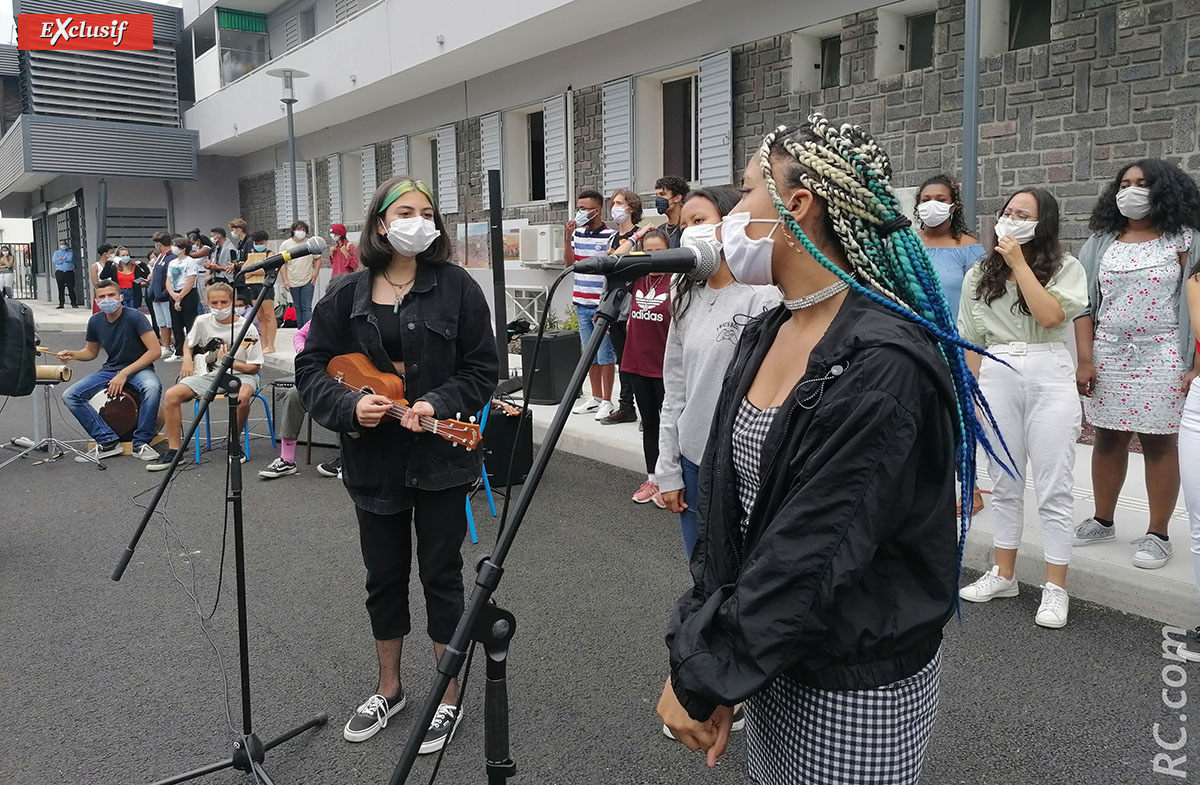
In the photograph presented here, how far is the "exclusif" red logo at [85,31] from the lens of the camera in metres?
22.8

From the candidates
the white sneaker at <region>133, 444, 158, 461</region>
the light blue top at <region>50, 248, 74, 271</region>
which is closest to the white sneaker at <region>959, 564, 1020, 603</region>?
the white sneaker at <region>133, 444, 158, 461</region>

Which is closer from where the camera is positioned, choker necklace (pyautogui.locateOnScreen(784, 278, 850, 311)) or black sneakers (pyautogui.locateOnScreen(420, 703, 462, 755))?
choker necklace (pyautogui.locateOnScreen(784, 278, 850, 311))

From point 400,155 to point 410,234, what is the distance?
15082 mm

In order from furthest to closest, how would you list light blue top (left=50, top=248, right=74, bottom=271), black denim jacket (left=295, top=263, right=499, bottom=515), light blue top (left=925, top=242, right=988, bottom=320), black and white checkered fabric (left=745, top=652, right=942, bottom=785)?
light blue top (left=50, top=248, right=74, bottom=271) → light blue top (left=925, top=242, right=988, bottom=320) → black denim jacket (left=295, top=263, right=499, bottom=515) → black and white checkered fabric (left=745, top=652, right=942, bottom=785)

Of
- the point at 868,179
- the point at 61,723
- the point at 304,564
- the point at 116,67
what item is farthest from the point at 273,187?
the point at 868,179

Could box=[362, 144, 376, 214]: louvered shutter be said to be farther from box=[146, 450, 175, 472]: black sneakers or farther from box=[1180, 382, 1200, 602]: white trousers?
box=[1180, 382, 1200, 602]: white trousers

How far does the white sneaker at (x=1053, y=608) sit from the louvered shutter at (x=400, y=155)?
15.2 m

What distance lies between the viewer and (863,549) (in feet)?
5.06

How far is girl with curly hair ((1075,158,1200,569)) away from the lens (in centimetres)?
425

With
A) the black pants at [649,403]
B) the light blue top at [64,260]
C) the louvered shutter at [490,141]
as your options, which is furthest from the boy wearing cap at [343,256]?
the light blue top at [64,260]

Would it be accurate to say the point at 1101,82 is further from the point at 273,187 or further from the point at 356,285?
the point at 273,187

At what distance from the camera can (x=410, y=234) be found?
329cm

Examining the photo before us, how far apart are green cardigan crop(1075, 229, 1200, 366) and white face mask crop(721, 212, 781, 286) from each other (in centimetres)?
289

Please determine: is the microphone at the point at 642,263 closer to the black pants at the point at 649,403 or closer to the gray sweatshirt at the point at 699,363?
the gray sweatshirt at the point at 699,363
